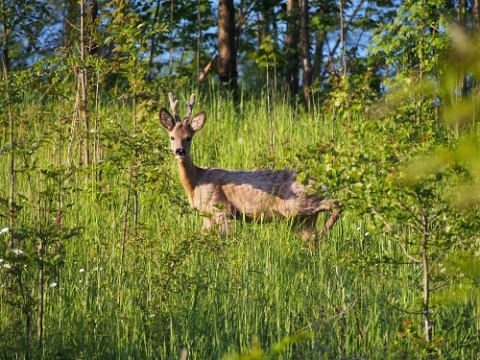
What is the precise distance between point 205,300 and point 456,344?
1465 millimetres

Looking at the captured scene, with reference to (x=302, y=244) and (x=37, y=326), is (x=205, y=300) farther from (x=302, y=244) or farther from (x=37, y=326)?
(x=302, y=244)

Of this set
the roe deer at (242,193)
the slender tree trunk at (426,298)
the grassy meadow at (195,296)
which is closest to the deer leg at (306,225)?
the roe deer at (242,193)

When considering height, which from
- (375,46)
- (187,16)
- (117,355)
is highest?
(187,16)

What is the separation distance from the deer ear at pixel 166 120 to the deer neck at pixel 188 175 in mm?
469

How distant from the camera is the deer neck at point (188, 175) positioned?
362 inches

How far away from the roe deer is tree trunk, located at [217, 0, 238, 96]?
6846 mm

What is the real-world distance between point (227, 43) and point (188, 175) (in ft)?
24.6

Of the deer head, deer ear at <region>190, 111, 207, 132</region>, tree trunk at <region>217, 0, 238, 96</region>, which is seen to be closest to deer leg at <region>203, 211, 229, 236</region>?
the deer head

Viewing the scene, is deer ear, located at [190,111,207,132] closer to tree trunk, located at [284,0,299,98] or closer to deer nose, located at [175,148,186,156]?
deer nose, located at [175,148,186,156]

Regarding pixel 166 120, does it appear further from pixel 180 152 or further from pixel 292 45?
pixel 292 45

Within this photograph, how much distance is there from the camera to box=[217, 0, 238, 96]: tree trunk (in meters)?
16.2

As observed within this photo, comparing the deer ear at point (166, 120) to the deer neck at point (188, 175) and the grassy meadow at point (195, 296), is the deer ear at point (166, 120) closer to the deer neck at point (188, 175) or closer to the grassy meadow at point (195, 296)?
the deer neck at point (188, 175)

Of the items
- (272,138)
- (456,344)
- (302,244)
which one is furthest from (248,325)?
(272,138)

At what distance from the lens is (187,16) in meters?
19.2
